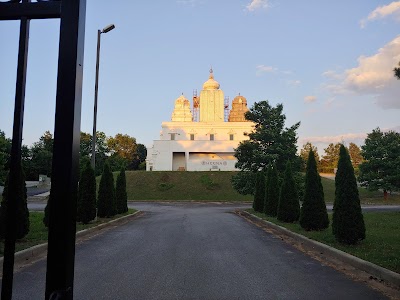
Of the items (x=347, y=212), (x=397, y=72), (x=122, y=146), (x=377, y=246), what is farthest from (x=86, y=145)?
(x=377, y=246)

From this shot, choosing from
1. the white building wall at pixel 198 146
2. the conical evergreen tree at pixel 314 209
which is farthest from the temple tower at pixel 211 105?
the conical evergreen tree at pixel 314 209

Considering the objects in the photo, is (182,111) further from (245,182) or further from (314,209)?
(314,209)

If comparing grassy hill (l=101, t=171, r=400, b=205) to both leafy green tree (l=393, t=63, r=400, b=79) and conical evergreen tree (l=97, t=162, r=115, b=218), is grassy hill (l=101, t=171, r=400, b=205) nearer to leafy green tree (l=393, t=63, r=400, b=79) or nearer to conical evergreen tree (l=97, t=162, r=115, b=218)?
conical evergreen tree (l=97, t=162, r=115, b=218)

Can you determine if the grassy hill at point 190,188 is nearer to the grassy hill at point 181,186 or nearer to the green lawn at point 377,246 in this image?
the grassy hill at point 181,186

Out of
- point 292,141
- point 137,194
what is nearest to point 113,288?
point 292,141

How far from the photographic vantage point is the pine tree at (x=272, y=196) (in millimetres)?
21734

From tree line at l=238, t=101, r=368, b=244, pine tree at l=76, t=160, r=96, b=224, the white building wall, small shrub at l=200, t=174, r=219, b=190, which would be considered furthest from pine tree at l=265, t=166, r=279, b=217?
the white building wall

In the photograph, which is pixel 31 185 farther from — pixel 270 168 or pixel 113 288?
pixel 113 288

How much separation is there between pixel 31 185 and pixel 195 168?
91.7 ft

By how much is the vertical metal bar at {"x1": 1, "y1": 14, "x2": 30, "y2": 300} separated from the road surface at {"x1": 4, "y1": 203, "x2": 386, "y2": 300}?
3936 mm

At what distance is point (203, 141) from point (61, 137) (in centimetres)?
6895

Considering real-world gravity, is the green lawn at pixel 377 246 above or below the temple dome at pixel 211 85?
below

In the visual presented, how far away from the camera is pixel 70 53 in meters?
1.83

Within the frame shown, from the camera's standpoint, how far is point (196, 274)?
23.3 feet
